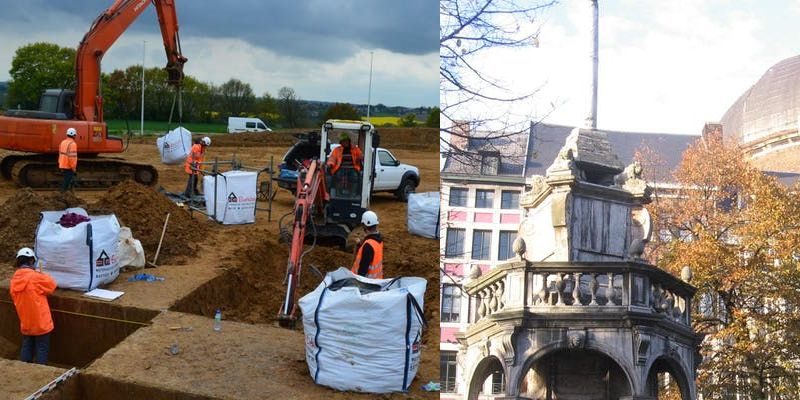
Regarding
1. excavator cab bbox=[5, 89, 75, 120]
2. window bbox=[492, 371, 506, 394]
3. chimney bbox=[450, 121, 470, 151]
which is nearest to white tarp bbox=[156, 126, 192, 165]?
excavator cab bbox=[5, 89, 75, 120]

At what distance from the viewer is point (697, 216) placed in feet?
11.5

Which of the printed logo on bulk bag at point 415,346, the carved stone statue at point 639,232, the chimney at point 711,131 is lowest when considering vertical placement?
the printed logo on bulk bag at point 415,346

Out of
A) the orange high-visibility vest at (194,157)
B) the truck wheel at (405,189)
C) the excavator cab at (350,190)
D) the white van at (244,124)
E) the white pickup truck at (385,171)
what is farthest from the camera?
the white van at (244,124)

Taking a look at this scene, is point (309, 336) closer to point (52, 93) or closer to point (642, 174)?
point (642, 174)

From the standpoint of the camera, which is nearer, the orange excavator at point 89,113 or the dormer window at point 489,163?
the dormer window at point 489,163

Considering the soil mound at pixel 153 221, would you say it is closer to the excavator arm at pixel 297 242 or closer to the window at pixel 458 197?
the excavator arm at pixel 297 242

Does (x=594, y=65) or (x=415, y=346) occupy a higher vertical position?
(x=594, y=65)

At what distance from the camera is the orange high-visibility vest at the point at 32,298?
720 cm

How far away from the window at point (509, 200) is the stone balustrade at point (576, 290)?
213 mm

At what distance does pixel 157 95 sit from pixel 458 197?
41.3m

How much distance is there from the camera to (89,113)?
16422mm

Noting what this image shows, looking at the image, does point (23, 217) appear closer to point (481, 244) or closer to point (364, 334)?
point (364, 334)

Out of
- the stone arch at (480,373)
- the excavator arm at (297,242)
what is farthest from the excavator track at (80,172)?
the stone arch at (480,373)

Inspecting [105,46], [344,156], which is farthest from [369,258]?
[105,46]
